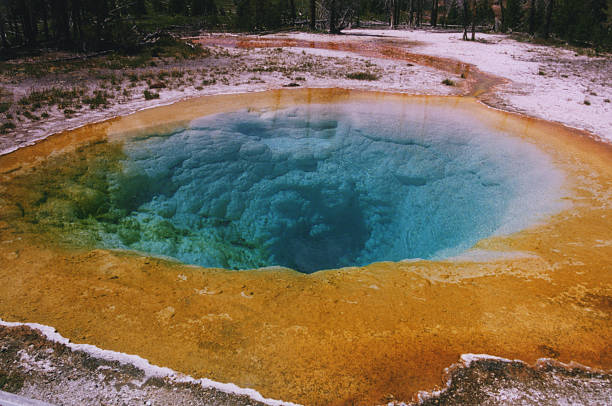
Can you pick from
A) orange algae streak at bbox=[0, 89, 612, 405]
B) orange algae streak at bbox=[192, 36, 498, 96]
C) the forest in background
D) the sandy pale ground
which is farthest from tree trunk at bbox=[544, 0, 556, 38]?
orange algae streak at bbox=[0, 89, 612, 405]

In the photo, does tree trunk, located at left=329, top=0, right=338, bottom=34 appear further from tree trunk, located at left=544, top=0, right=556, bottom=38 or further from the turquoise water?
the turquoise water

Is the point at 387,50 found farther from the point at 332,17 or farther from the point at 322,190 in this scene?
the point at 322,190

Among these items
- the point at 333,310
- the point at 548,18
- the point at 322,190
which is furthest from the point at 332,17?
the point at 333,310

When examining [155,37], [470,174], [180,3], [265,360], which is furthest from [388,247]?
[180,3]

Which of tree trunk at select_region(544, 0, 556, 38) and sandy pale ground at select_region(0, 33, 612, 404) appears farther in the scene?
tree trunk at select_region(544, 0, 556, 38)

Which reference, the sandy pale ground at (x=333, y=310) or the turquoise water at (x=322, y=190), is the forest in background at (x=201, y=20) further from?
the sandy pale ground at (x=333, y=310)

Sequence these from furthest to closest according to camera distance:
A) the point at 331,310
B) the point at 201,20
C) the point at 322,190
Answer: the point at 201,20 < the point at 322,190 < the point at 331,310

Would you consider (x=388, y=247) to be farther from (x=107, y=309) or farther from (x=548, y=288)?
(x=107, y=309)
